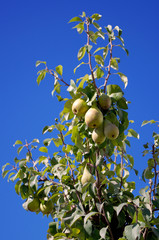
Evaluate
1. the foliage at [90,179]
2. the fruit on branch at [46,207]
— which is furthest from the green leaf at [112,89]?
the fruit on branch at [46,207]

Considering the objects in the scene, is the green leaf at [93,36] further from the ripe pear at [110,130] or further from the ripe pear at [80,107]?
the ripe pear at [110,130]

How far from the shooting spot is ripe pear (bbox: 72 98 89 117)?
2.62 m

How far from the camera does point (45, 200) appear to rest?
3.27 m

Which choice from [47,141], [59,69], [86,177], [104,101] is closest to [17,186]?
[47,141]

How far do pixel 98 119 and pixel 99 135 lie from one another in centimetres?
A: 15

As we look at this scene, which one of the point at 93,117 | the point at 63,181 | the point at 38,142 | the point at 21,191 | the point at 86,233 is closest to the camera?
the point at 93,117

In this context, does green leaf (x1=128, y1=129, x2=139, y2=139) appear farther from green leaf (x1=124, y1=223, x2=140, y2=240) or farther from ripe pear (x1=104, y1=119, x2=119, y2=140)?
green leaf (x1=124, y1=223, x2=140, y2=240)

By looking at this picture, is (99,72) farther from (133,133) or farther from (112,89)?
(133,133)

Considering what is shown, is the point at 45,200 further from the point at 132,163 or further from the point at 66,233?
the point at 132,163

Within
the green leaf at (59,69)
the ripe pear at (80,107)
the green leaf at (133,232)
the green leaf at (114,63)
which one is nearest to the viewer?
the green leaf at (133,232)

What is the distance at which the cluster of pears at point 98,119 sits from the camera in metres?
2.50

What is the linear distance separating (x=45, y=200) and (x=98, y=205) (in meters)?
0.77

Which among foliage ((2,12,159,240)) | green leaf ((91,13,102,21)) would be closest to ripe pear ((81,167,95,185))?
foliage ((2,12,159,240))

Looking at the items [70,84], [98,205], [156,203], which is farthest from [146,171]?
[70,84]
